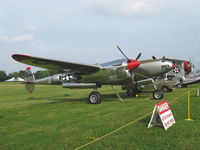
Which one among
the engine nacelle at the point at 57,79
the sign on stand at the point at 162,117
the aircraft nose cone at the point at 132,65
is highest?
the aircraft nose cone at the point at 132,65

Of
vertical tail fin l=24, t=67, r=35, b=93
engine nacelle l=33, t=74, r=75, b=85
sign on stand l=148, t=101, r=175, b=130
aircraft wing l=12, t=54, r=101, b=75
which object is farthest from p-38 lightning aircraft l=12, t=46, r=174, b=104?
sign on stand l=148, t=101, r=175, b=130

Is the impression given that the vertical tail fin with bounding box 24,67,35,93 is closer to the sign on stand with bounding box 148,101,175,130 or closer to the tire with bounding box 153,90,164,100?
the tire with bounding box 153,90,164,100

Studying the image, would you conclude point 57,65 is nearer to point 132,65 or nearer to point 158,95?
point 132,65

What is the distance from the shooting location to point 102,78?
42.5ft

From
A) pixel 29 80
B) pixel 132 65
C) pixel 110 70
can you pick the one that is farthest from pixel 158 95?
pixel 29 80

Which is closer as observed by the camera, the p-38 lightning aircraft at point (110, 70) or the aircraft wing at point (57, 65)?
the aircraft wing at point (57, 65)

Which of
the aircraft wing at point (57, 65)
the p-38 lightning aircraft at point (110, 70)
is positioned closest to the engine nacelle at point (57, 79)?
the p-38 lightning aircraft at point (110, 70)

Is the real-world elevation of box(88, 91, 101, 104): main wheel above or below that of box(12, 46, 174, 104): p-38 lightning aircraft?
→ below

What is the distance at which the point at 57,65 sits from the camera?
1252 cm

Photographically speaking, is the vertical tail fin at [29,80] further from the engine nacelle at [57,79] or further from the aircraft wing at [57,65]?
the aircraft wing at [57,65]

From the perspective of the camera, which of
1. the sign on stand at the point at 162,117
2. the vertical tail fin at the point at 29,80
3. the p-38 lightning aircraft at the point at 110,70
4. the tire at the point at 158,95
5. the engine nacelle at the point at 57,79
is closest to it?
the sign on stand at the point at 162,117

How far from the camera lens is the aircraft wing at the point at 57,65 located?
10844mm

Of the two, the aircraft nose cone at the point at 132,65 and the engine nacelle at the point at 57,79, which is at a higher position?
the aircraft nose cone at the point at 132,65

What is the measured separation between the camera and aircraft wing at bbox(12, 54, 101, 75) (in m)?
10.8
